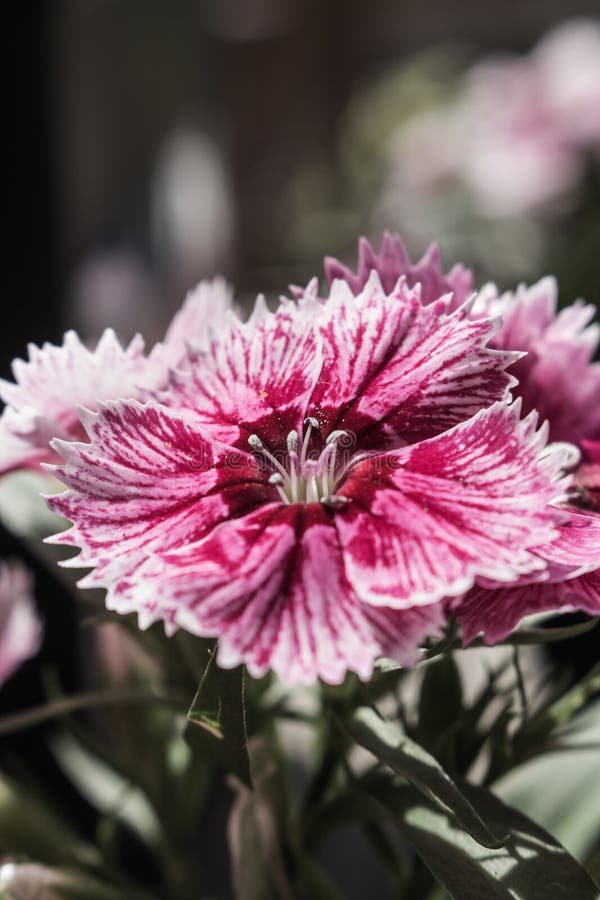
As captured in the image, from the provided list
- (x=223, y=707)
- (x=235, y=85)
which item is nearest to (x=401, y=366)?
(x=223, y=707)

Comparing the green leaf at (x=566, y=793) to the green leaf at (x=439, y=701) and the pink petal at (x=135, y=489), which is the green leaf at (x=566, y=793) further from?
the pink petal at (x=135, y=489)

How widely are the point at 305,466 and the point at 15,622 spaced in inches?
10.4

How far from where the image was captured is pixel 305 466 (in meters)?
0.39

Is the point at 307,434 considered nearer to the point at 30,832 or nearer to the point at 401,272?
the point at 401,272

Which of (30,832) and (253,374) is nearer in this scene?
(253,374)

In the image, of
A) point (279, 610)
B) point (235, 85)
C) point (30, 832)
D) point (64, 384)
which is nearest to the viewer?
point (279, 610)

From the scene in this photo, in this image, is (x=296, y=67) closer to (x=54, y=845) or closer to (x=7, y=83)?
(x=7, y=83)

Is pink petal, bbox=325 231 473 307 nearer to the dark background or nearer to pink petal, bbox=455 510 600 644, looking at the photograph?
pink petal, bbox=455 510 600 644

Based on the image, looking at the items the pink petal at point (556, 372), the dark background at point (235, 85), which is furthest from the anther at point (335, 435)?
the dark background at point (235, 85)

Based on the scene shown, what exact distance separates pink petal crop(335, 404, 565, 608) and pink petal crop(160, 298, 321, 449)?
51 millimetres

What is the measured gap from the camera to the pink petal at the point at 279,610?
286mm

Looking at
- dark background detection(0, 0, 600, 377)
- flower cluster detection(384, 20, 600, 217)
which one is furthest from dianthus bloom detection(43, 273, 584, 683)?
dark background detection(0, 0, 600, 377)

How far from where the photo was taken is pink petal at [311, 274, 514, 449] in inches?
13.4

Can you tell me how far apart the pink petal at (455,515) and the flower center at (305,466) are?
0.03m
